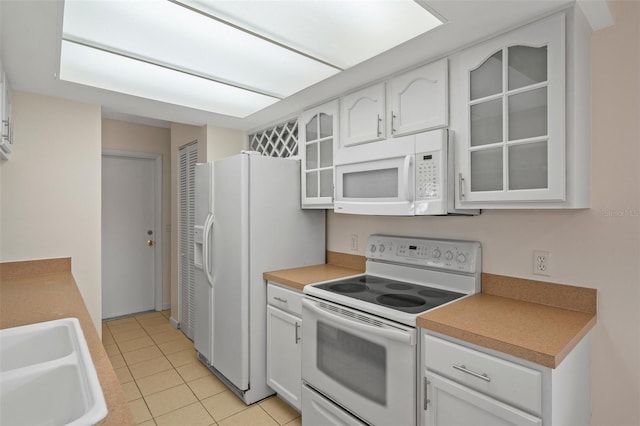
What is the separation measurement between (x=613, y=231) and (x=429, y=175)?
0.81m

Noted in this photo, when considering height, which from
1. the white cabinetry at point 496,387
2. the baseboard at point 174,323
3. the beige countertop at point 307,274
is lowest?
the baseboard at point 174,323

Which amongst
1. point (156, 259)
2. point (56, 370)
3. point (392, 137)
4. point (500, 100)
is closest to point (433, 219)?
point (392, 137)

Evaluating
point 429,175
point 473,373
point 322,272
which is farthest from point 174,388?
point 429,175

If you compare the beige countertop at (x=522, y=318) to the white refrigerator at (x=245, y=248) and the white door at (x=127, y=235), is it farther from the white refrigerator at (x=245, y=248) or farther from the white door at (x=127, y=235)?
the white door at (x=127, y=235)

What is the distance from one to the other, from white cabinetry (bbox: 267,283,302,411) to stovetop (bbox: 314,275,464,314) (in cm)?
30

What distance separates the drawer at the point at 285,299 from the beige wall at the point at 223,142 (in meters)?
1.53

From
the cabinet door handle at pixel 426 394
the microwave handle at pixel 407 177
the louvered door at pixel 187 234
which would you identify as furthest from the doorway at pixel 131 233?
the cabinet door handle at pixel 426 394

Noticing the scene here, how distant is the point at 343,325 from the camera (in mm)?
1771

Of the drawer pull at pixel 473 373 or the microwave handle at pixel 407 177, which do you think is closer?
the drawer pull at pixel 473 373

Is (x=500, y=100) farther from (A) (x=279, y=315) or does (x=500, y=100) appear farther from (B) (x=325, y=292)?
(A) (x=279, y=315)

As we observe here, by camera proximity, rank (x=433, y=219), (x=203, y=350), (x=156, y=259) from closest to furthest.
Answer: (x=433, y=219), (x=203, y=350), (x=156, y=259)

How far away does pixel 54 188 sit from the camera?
7.91ft

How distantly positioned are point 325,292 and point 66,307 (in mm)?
1281

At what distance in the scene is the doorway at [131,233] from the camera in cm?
402
